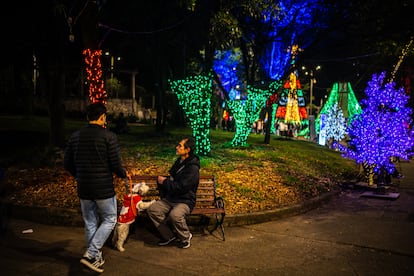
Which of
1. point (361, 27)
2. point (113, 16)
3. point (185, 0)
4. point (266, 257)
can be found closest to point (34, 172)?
point (185, 0)

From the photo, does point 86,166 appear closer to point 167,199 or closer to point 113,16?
point 167,199

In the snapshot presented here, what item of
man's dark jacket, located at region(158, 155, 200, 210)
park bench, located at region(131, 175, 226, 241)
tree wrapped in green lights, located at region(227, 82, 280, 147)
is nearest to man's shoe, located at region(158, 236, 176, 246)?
man's dark jacket, located at region(158, 155, 200, 210)

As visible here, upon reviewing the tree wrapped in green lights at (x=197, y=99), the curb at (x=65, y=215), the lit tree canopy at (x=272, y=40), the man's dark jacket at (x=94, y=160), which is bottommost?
the curb at (x=65, y=215)

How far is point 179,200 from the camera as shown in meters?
6.08

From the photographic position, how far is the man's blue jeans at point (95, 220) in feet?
15.9

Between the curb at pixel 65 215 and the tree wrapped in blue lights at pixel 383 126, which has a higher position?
the tree wrapped in blue lights at pixel 383 126

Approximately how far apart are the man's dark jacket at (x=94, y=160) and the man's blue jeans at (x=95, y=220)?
11 centimetres

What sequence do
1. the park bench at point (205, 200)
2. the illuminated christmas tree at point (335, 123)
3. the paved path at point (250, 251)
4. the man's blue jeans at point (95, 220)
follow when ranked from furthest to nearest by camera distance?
1. the illuminated christmas tree at point (335, 123)
2. the park bench at point (205, 200)
3. the paved path at point (250, 251)
4. the man's blue jeans at point (95, 220)

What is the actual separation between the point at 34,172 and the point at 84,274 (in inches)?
212

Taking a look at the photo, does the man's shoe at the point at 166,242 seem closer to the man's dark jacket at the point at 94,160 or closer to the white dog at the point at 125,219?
the white dog at the point at 125,219

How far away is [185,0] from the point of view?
9.48m

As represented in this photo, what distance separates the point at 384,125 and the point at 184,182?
6.28 meters

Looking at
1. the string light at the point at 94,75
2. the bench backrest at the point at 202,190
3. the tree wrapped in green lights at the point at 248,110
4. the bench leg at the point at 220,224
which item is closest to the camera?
the bench leg at the point at 220,224

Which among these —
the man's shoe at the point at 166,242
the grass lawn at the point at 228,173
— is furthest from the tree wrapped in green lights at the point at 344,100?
the man's shoe at the point at 166,242
